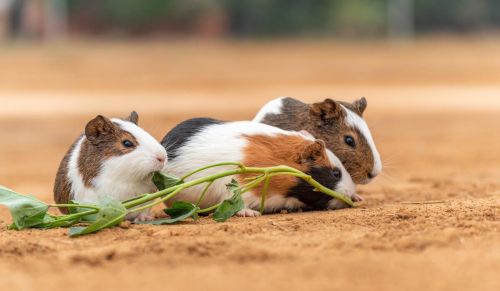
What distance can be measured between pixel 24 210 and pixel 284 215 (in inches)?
66.5

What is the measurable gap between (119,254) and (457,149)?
862cm

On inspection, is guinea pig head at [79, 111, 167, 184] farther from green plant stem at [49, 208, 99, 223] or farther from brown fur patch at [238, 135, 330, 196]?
brown fur patch at [238, 135, 330, 196]

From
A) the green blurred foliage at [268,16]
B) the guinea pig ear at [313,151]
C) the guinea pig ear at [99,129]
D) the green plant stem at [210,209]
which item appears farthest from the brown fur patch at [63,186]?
the green blurred foliage at [268,16]

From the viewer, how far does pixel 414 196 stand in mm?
7859

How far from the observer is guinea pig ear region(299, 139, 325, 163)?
6477mm

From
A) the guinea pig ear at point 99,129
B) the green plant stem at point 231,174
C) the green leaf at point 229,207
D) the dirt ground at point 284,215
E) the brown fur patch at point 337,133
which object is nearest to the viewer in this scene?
the dirt ground at point 284,215

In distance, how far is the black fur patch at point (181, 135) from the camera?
21.6ft

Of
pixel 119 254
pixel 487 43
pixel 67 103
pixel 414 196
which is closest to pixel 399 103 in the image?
pixel 67 103

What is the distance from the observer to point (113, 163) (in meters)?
6.17

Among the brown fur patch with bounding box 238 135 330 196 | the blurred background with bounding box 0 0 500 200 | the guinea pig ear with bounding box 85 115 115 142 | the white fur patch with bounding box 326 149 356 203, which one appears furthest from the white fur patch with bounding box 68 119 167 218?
the blurred background with bounding box 0 0 500 200

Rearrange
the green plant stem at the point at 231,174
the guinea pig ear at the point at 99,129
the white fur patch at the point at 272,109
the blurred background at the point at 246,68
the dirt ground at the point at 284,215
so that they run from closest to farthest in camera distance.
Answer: the dirt ground at the point at 284,215 < the green plant stem at the point at 231,174 < the guinea pig ear at the point at 99,129 < the white fur patch at the point at 272,109 < the blurred background at the point at 246,68

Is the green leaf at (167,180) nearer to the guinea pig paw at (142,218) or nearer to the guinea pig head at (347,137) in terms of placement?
the guinea pig paw at (142,218)

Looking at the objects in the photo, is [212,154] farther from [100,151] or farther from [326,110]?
[326,110]

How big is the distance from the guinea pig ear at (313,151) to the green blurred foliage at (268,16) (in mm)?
34802
